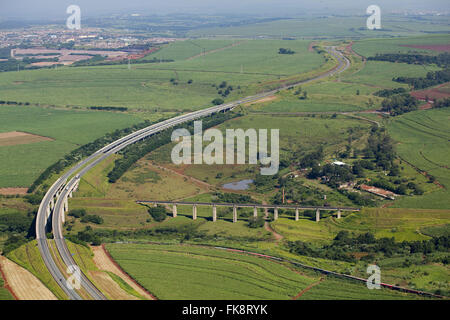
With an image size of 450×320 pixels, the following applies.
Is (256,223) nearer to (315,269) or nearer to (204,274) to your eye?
(315,269)

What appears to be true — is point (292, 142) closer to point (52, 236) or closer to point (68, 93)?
point (52, 236)

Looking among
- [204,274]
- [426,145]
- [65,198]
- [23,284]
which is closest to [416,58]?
[426,145]

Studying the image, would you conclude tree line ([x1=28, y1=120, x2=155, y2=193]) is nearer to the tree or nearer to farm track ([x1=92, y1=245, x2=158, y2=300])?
farm track ([x1=92, y1=245, x2=158, y2=300])

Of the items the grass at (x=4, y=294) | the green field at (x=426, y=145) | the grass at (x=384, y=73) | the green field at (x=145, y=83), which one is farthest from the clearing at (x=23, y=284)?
the grass at (x=384, y=73)

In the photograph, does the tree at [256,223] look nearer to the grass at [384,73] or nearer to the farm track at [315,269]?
the farm track at [315,269]

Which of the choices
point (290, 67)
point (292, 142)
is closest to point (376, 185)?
point (292, 142)

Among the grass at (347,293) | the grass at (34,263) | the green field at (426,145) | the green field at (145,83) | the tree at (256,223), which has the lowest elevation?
the grass at (347,293)

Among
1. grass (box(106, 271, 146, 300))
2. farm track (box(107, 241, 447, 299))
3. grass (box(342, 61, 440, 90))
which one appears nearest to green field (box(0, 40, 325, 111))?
grass (box(342, 61, 440, 90))
